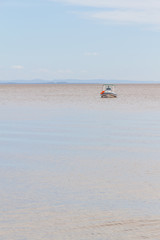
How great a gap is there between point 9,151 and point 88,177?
4.92 m

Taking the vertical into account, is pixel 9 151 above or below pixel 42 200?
above

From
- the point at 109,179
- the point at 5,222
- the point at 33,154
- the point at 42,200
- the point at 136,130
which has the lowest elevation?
the point at 5,222

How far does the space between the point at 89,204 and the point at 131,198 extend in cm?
105

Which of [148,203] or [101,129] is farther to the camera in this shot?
[101,129]

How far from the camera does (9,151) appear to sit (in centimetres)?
1432

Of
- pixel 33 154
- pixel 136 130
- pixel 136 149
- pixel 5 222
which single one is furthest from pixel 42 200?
pixel 136 130

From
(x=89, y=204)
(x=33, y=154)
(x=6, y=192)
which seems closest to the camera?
(x=89, y=204)

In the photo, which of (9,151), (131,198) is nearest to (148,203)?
(131,198)

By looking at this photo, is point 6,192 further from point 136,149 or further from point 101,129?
point 101,129

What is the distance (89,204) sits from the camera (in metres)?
7.91

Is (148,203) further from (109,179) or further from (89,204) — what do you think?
(109,179)

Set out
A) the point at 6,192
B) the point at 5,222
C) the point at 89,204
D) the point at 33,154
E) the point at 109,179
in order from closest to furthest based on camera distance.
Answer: the point at 5,222
the point at 89,204
the point at 6,192
the point at 109,179
the point at 33,154

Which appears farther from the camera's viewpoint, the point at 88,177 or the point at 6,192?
the point at 88,177

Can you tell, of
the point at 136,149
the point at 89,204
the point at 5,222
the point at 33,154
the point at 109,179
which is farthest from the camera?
the point at 136,149
